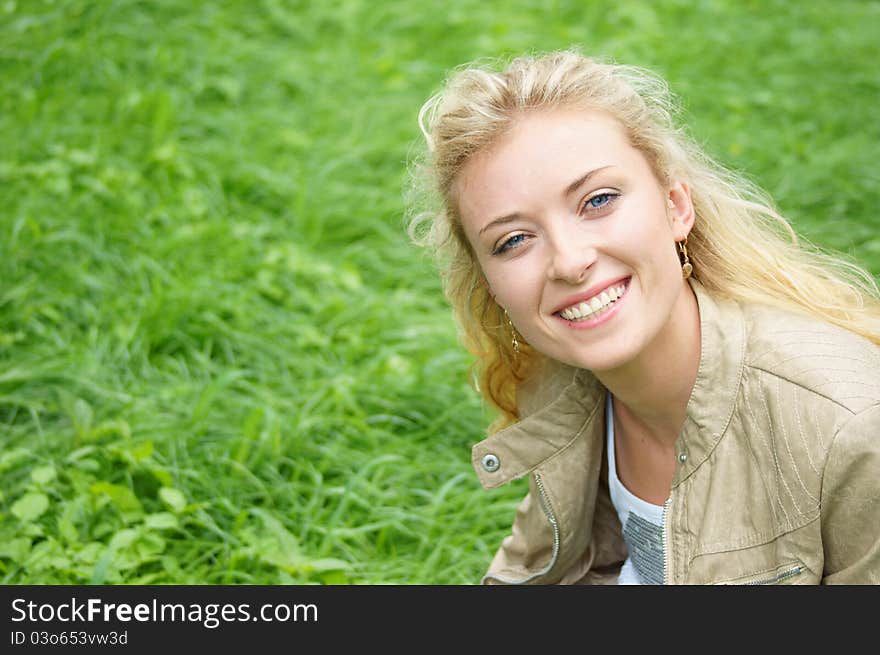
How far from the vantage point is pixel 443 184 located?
7.98 feet

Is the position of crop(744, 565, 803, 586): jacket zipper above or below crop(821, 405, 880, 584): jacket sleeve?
below

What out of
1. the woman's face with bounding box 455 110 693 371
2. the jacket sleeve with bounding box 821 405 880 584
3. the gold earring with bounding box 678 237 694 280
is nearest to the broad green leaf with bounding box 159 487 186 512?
the woman's face with bounding box 455 110 693 371

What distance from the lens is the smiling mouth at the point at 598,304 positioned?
217cm

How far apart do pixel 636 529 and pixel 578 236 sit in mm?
794

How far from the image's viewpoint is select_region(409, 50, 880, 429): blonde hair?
2295 millimetres

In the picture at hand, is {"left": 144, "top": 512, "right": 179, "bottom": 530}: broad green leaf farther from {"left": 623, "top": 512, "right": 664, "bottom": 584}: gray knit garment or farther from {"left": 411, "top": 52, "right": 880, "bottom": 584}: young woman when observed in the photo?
{"left": 623, "top": 512, "right": 664, "bottom": 584}: gray knit garment

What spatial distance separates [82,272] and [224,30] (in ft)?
7.93

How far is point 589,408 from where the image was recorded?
2604mm

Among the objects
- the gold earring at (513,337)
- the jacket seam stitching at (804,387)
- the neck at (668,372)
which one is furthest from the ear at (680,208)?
the gold earring at (513,337)

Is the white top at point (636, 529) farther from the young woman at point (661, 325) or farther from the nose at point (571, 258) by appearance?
the nose at point (571, 258)

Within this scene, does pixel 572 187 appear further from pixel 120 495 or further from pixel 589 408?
pixel 120 495

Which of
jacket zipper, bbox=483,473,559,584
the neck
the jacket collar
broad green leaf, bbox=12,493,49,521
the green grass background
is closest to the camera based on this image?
the jacket collar

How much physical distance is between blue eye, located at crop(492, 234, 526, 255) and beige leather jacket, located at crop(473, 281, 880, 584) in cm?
42

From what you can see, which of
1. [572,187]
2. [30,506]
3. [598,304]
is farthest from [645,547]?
[30,506]
